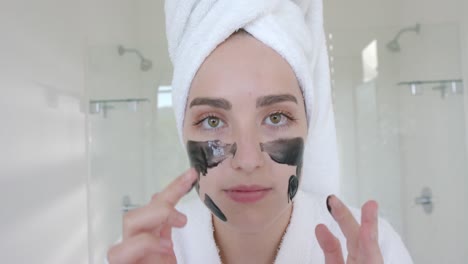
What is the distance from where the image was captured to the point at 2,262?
898 mm

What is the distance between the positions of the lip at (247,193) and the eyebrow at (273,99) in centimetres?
11

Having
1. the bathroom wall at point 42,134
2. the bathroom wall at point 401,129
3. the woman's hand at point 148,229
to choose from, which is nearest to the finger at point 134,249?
the woman's hand at point 148,229

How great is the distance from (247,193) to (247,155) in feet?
0.18

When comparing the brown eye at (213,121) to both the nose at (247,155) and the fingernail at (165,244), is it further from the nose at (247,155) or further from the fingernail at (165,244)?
the fingernail at (165,244)

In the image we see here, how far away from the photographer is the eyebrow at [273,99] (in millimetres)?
507

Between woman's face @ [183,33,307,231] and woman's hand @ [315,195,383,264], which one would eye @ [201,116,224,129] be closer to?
woman's face @ [183,33,307,231]

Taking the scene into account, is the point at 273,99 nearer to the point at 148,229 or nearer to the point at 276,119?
the point at 276,119

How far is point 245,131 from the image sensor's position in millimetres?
500

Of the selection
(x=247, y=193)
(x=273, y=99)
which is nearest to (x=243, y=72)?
(x=273, y=99)

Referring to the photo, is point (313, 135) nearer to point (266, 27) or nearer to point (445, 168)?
point (266, 27)

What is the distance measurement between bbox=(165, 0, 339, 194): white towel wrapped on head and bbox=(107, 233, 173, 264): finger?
0.22 metres

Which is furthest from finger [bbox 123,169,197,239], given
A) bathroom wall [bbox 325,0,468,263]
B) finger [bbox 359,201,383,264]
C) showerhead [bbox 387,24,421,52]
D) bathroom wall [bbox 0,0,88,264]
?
showerhead [bbox 387,24,421,52]

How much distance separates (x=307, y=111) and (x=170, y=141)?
1.10m

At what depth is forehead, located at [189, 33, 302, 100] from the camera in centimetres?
50
